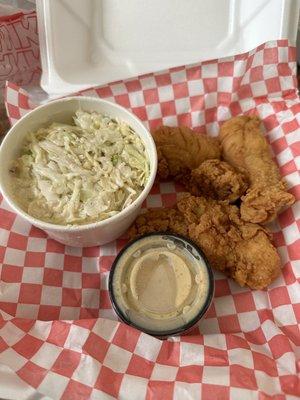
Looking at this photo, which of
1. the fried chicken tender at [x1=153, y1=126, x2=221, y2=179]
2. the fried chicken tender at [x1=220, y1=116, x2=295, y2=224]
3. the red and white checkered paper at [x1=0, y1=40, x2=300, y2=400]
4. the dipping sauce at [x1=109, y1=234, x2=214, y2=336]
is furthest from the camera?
the fried chicken tender at [x1=153, y1=126, x2=221, y2=179]

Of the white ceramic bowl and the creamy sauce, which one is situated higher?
the white ceramic bowl

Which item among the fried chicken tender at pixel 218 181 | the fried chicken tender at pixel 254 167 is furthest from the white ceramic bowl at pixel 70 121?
the fried chicken tender at pixel 254 167

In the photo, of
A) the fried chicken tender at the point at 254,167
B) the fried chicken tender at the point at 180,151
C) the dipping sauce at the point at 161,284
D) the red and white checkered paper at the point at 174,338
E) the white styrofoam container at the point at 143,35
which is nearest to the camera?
the red and white checkered paper at the point at 174,338

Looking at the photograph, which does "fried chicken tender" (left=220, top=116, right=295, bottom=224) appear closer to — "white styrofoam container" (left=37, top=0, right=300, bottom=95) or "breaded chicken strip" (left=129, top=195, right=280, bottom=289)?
"breaded chicken strip" (left=129, top=195, right=280, bottom=289)

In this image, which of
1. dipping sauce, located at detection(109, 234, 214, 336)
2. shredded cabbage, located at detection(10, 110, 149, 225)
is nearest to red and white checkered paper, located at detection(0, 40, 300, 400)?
dipping sauce, located at detection(109, 234, 214, 336)

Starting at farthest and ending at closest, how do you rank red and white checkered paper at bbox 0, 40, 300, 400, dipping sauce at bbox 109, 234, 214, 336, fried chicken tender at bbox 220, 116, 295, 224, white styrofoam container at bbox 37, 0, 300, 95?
white styrofoam container at bbox 37, 0, 300, 95
fried chicken tender at bbox 220, 116, 295, 224
dipping sauce at bbox 109, 234, 214, 336
red and white checkered paper at bbox 0, 40, 300, 400

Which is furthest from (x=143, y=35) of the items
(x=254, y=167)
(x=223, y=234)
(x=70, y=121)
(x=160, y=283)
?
(x=160, y=283)

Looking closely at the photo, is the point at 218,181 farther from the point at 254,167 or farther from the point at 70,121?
the point at 70,121

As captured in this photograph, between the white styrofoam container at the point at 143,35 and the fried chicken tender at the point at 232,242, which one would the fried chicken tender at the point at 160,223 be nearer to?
the fried chicken tender at the point at 232,242

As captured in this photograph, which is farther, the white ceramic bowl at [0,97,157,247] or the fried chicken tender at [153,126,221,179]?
the fried chicken tender at [153,126,221,179]
